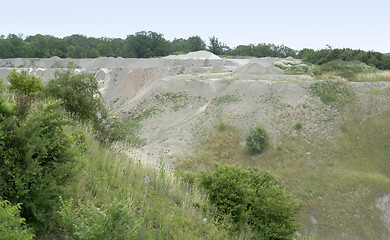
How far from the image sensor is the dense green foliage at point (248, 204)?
9.61 metres

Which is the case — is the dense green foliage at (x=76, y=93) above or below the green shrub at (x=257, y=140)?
above

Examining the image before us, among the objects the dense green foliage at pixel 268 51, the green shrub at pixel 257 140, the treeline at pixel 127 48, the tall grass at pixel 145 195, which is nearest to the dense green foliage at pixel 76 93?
the tall grass at pixel 145 195

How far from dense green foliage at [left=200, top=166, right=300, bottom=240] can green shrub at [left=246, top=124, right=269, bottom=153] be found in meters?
12.2

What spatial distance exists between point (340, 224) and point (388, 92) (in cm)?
1701

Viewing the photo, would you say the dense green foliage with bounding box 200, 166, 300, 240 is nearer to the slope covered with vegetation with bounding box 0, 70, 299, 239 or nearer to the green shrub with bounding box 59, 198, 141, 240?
the slope covered with vegetation with bounding box 0, 70, 299, 239

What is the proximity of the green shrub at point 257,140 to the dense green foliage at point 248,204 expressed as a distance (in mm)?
12250

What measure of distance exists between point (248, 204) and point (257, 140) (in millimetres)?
13147

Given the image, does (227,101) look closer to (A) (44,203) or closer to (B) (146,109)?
(B) (146,109)

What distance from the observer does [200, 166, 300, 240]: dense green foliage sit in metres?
9.61

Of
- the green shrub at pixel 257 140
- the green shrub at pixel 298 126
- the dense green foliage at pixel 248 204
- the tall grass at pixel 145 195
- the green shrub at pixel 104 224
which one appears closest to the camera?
the green shrub at pixel 104 224

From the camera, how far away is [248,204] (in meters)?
10.8

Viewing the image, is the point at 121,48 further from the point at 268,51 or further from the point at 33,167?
the point at 33,167

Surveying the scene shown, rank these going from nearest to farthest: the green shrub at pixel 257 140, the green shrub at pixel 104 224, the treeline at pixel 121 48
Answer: the green shrub at pixel 104 224, the green shrub at pixel 257 140, the treeline at pixel 121 48

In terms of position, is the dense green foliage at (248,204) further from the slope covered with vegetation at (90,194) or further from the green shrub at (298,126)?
the green shrub at (298,126)
